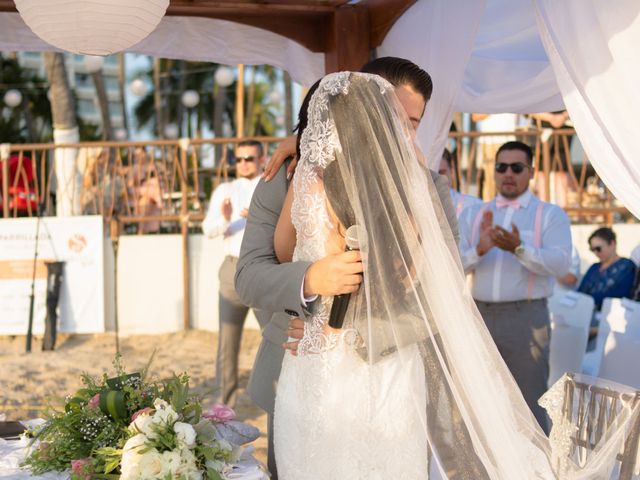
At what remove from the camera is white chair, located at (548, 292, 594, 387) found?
6336 mm

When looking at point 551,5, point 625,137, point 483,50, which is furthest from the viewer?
point 483,50

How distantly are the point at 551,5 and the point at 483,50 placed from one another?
2479mm

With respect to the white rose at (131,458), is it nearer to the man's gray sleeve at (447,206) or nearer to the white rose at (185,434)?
the white rose at (185,434)

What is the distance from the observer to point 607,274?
24.5ft

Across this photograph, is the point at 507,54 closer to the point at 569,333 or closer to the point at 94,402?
the point at 569,333

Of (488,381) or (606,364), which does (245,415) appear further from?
(488,381)

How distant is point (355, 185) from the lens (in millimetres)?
2408

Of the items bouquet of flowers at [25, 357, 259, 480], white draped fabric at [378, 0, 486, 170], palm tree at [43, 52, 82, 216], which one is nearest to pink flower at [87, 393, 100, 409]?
bouquet of flowers at [25, 357, 259, 480]

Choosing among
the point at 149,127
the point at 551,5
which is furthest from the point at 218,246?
the point at 149,127

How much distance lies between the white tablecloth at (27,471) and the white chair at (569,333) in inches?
153

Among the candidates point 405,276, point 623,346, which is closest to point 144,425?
point 405,276

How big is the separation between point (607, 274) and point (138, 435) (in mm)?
5747

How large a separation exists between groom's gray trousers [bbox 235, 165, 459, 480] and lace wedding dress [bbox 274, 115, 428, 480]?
0.09 metres

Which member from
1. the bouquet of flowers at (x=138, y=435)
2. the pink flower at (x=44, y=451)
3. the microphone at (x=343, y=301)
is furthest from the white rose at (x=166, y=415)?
the microphone at (x=343, y=301)
